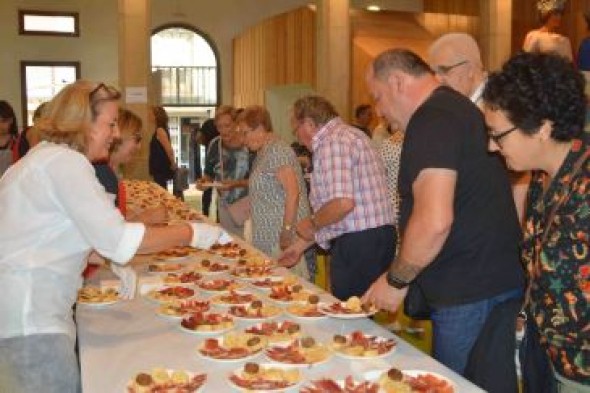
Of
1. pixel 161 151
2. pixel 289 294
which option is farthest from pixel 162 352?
pixel 161 151

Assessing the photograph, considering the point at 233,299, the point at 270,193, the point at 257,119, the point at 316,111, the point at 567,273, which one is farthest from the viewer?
the point at 257,119

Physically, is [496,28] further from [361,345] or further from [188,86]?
[361,345]

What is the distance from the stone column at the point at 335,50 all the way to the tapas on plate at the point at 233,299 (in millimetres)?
6971

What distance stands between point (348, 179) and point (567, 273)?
1742 mm

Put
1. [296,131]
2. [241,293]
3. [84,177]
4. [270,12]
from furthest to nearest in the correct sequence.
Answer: [270,12] → [296,131] → [241,293] → [84,177]

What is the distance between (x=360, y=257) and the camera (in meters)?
3.50

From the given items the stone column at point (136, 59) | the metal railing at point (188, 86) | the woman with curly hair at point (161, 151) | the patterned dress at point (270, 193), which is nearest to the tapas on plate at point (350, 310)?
the patterned dress at point (270, 193)

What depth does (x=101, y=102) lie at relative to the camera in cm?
219

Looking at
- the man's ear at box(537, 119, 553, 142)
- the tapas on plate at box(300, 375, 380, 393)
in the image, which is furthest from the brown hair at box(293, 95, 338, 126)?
the tapas on plate at box(300, 375, 380, 393)

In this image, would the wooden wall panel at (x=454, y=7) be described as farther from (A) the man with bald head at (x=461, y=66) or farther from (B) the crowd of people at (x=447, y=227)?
(B) the crowd of people at (x=447, y=227)

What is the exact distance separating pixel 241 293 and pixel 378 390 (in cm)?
116

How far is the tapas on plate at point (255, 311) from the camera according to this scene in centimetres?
247

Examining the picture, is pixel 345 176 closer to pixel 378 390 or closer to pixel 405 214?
pixel 405 214

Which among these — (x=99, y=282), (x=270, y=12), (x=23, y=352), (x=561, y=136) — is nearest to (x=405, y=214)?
(x=561, y=136)
